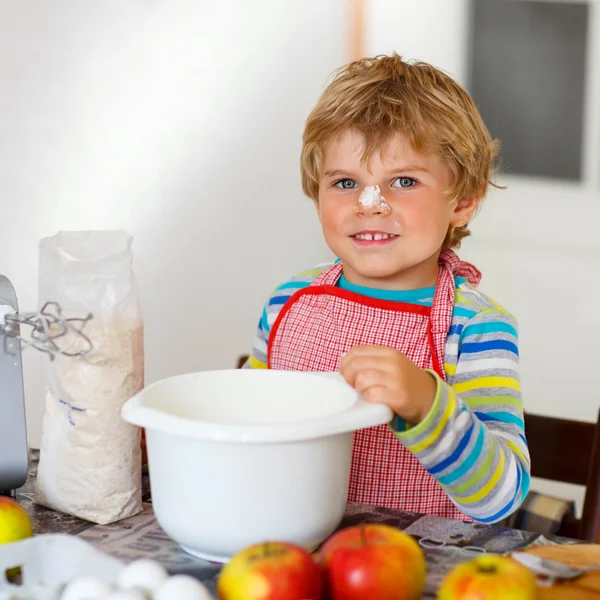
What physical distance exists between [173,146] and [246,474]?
1667 mm

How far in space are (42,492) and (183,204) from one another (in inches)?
58.1

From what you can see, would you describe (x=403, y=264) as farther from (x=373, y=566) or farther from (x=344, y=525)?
(x=373, y=566)

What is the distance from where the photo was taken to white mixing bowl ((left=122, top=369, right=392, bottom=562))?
2.31ft

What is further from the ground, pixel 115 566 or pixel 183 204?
pixel 183 204

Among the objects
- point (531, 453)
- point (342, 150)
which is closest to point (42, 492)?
point (342, 150)

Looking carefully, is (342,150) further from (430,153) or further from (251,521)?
(251,521)

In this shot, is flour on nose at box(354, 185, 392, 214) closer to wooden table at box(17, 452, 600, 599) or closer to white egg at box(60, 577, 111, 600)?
wooden table at box(17, 452, 600, 599)

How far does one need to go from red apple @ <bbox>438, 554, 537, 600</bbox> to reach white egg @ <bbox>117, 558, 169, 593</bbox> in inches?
7.9

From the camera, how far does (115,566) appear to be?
26.4 inches

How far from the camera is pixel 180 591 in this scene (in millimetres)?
625

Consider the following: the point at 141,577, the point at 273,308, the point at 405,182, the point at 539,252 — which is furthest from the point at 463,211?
the point at 539,252

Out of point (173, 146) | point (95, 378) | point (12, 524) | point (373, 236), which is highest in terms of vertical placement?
point (173, 146)

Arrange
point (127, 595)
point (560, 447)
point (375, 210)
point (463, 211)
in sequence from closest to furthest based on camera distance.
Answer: point (127, 595)
point (375, 210)
point (463, 211)
point (560, 447)

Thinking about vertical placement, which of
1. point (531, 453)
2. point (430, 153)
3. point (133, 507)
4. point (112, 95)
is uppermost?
point (112, 95)
